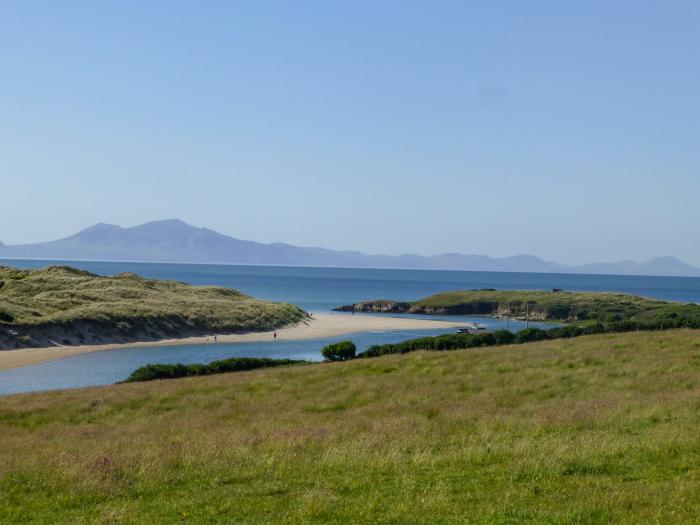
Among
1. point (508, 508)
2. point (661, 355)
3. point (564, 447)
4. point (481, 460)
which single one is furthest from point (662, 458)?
point (661, 355)

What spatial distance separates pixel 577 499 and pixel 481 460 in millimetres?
3401

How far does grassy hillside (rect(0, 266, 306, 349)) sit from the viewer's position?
270 feet

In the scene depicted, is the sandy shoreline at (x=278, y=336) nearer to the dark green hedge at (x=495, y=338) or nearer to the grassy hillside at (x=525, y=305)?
the grassy hillside at (x=525, y=305)

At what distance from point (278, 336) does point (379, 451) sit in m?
81.6

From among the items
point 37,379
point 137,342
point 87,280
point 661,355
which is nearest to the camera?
point 661,355

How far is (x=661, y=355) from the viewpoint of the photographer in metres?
33.8

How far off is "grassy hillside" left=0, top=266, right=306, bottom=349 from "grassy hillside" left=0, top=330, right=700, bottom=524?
53373 millimetres

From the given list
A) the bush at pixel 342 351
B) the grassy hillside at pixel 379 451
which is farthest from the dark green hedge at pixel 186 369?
the grassy hillside at pixel 379 451

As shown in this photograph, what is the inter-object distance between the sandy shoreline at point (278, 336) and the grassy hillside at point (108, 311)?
2.65m

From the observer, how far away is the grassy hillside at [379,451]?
11.3 m

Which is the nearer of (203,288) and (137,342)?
(137,342)

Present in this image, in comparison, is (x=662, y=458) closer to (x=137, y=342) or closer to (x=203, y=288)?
(x=137, y=342)

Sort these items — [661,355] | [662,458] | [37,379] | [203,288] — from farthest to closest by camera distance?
[203,288] < [37,379] < [661,355] < [662,458]

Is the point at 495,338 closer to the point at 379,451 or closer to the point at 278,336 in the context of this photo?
the point at 379,451
